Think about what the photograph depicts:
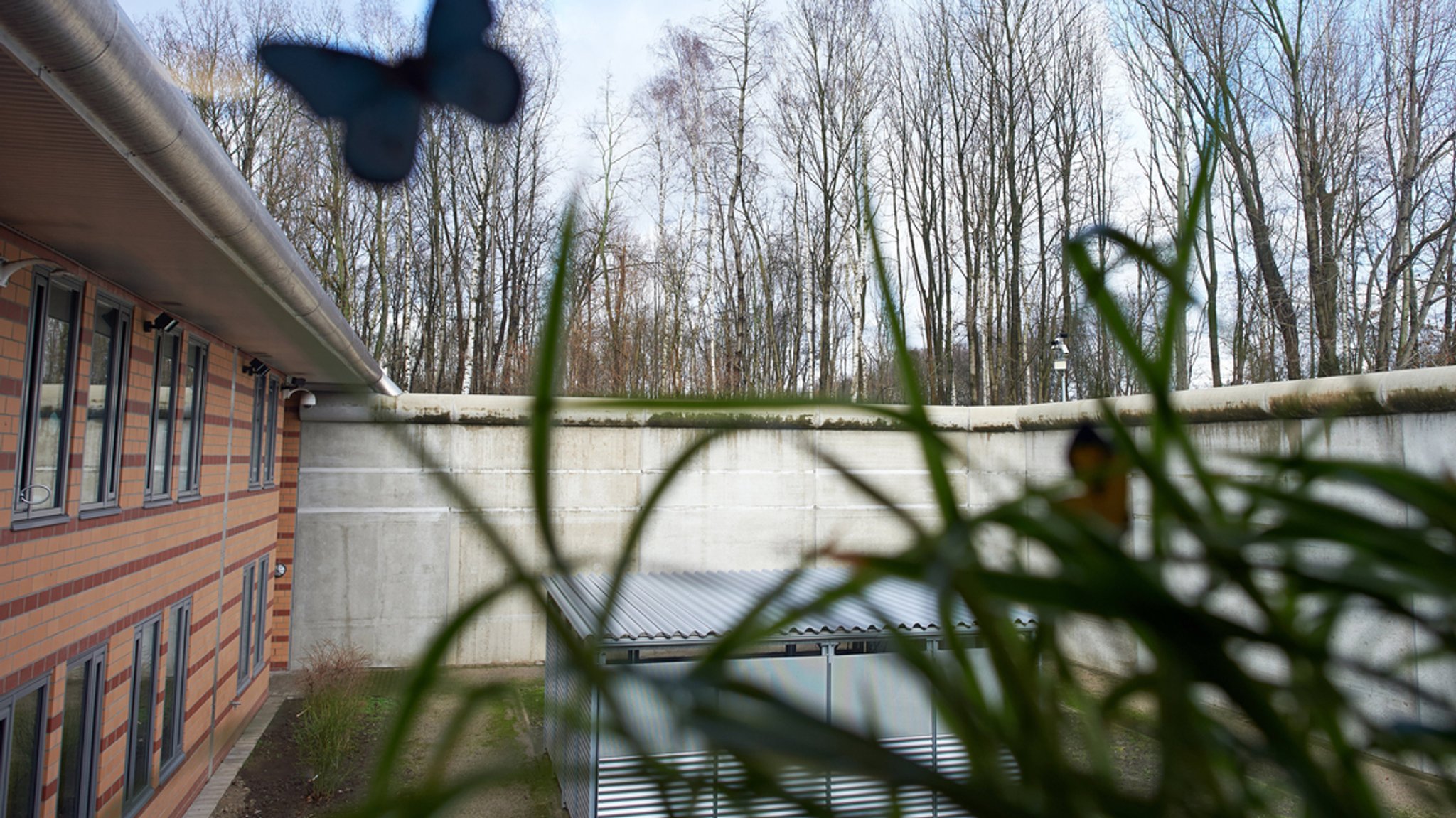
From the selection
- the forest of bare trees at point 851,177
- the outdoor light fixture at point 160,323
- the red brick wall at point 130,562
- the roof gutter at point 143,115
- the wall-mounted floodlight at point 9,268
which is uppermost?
the forest of bare trees at point 851,177

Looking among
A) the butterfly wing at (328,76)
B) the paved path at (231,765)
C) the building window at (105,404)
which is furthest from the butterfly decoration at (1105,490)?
the paved path at (231,765)

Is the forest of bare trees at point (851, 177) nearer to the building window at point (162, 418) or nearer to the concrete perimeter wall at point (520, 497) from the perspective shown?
the concrete perimeter wall at point (520, 497)

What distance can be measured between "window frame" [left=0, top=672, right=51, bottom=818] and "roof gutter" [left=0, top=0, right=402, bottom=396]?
196 cm

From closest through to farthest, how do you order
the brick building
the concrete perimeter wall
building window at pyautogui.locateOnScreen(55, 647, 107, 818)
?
1. the brick building
2. building window at pyautogui.locateOnScreen(55, 647, 107, 818)
3. the concrete perimeter wall

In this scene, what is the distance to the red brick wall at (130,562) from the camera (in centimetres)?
349

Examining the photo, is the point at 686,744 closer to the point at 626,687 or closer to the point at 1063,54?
the point at 626,687

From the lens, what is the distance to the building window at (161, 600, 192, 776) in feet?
18.5

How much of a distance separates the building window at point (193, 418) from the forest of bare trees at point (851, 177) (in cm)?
261

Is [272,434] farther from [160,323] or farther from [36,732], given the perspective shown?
[36,732]

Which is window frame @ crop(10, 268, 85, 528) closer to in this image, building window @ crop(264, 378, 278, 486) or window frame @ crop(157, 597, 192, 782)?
window frame @ crop(157, 597, 192, 782)

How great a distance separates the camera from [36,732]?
377 centimetres

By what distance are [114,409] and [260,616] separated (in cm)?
466

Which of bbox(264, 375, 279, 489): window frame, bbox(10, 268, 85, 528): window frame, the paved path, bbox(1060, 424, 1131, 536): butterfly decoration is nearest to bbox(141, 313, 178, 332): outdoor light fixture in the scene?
bbox(10, 268, 85, 528): window frame

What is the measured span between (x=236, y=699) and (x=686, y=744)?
8.50 metres
